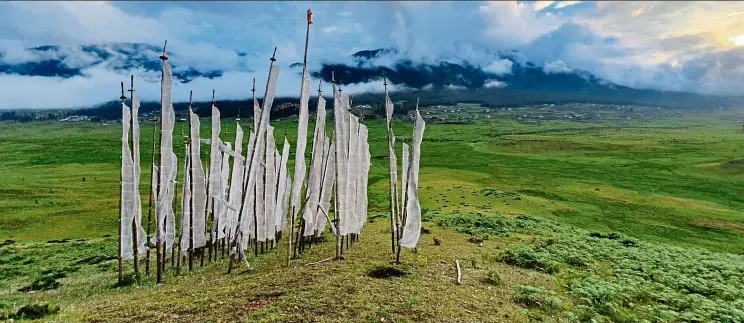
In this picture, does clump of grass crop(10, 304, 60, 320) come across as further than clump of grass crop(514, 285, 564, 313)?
No

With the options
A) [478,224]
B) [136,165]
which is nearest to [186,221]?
[136,165]

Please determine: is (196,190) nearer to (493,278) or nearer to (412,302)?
(412,302)

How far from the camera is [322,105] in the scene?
25141 mm

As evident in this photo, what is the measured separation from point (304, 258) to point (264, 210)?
5331mm

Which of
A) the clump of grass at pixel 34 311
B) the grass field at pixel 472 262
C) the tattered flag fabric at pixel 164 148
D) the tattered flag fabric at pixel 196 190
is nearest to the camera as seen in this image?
the clump of grass at pixel 34 311

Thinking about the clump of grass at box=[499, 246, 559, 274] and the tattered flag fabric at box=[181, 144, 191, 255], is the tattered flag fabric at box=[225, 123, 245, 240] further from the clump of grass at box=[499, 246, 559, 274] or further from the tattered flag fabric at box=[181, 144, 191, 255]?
the clump of grass at box=[499, 246, 559, 274]

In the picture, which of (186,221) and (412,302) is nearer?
(412,302)

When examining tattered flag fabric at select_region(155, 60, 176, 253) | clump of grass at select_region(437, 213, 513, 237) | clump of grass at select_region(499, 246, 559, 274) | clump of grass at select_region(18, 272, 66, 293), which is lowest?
clump of grass at select_region(18, 272, 66, 293)

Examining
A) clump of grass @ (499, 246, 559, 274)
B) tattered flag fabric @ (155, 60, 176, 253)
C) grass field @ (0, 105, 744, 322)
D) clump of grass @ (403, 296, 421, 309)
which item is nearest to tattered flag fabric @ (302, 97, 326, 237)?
grass field @ (0, 105, 744, 322)

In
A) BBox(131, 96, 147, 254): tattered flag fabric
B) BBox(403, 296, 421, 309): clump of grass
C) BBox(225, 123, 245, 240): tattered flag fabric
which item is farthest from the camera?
BBox(225, 123, 245, 240): tattered flag fabric

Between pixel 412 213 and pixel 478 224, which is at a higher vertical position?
pixel 412 213

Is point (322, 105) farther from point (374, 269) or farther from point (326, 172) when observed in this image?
point (374, 269)

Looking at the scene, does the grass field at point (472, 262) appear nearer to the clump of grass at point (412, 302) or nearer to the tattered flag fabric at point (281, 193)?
the clump of grass at point (412, 302)

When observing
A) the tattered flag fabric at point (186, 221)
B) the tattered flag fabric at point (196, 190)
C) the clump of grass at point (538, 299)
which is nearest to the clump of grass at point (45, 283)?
the tattered flag fabric at point (186, 221)
